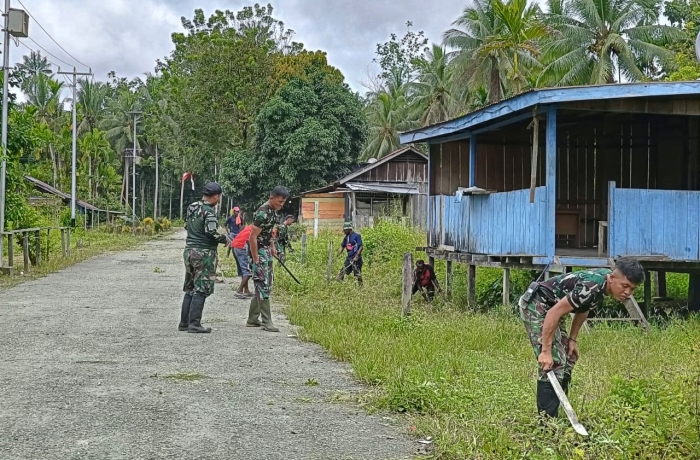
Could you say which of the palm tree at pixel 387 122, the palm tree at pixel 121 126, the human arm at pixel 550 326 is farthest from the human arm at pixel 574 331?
the palm tree at pixel 121 126

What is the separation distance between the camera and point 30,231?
19.9m

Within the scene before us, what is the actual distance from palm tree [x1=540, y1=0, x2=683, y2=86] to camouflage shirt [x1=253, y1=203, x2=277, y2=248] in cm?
2388

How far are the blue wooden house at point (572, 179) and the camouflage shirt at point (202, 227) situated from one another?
453 centimetres

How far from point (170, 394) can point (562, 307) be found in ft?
11.4

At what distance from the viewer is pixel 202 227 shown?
381 inches

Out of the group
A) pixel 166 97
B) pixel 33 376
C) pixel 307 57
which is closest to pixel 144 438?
pixel 33 376

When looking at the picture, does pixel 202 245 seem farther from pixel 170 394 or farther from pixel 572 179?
pixel 572 179

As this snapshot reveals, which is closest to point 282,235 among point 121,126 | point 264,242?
point 264,242

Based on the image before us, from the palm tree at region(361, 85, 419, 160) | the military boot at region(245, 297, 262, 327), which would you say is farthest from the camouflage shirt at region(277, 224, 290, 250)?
the palm tree at region(361, 85, 419, 160)

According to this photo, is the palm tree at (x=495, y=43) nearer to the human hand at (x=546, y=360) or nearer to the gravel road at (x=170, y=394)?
the gravel road at (x=170, y=394)

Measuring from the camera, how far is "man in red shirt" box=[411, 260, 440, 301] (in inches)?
560

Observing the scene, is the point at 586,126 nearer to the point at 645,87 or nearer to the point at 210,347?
the point at 645,87

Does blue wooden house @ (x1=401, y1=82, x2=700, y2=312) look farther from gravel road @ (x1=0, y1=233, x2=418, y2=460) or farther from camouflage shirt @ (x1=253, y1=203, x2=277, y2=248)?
gravel road @ (x1=0, y1=233, x2=418, y2=460)

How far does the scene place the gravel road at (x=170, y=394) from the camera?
5.27m
